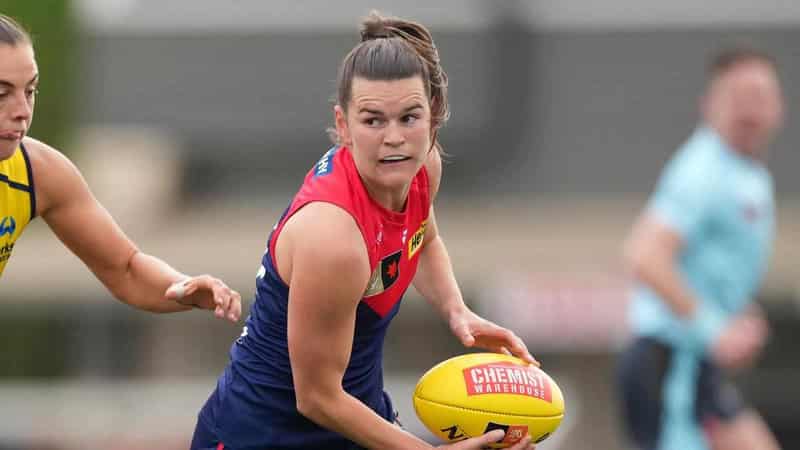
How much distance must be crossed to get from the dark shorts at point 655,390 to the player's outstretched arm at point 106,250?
3.92 m

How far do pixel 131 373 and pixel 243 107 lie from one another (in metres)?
5.02

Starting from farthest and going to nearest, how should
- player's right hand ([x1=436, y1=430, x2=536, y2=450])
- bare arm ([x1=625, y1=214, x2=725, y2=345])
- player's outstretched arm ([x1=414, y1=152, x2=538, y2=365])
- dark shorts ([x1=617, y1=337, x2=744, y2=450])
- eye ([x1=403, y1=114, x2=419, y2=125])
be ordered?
1. dark shorts ([x1=617, y1=337, x2=744, y2=450])
2. bare arm ([x1=625, y1=214, x2=725, y2=345])
3. player's outstretched arm ([x1=414, y1=152, x2=538, y2=365])
4. player's right hand ([x1=436, y1=430, x2=536, y2=450])
5. eye ([x1=403, y1=114, x2=419, y2=125])

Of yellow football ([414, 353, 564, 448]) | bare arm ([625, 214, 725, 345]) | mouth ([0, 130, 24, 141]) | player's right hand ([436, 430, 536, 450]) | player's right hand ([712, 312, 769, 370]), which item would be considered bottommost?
player's right hand ([712, 312, 769, 370])

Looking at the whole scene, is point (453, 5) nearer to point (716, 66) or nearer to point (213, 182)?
point (213, 182)

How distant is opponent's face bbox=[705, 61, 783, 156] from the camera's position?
28.3ft

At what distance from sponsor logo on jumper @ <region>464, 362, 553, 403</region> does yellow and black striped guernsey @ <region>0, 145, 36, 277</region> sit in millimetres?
1552

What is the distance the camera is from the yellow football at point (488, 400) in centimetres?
517

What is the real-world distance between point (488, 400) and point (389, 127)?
1.01 metres

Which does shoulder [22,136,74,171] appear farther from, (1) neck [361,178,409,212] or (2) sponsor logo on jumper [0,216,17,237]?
(1) neck [361,178,409,212]

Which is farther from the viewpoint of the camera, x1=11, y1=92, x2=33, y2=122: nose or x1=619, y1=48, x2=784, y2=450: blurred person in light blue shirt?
x1=619, y1=48, x2=784, y2=450: blurred person in light blue shirt

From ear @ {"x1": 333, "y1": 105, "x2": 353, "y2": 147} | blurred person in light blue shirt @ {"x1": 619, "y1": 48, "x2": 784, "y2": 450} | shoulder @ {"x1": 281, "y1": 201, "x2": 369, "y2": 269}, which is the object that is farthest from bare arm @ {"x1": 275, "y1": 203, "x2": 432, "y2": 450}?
blurred person in light blue shirt @ {"x1": 619, "y1": 48, "x2": 784, "y2": 450}

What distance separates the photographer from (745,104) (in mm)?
8633

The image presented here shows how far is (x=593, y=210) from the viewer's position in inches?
739

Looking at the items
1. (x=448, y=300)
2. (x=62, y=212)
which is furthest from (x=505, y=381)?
(x=62, y=212)
